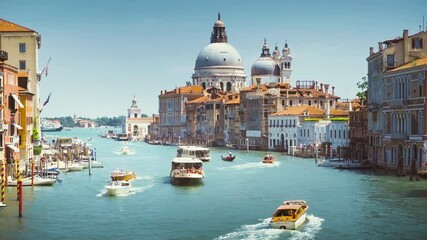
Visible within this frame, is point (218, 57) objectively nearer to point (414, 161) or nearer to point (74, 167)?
point (74, 167)

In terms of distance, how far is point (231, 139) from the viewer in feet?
293

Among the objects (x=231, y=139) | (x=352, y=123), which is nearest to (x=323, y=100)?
(x=231, y=139)

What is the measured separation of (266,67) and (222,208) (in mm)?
77145

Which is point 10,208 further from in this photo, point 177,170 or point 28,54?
point 28,54

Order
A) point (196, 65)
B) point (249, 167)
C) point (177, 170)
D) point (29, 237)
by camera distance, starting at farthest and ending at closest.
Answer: point (196, 65)
point (249, 167)
point (177, 170)
point (29, 237)

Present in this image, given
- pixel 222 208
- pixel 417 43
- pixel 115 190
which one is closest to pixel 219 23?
pixel 417 43

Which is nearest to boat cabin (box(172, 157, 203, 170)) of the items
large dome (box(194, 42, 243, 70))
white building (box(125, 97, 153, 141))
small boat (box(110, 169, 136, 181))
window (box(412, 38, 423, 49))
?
small boat (box(110, 169, 136, 181))

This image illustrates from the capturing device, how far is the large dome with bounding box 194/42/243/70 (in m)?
118

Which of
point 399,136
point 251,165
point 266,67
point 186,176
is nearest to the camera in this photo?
point 186,176

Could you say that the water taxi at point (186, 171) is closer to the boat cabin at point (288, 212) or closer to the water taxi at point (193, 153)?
the boat cabin at point (288, 212)

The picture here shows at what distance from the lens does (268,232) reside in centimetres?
2344

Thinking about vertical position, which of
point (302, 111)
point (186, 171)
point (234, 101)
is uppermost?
point (234, 101)

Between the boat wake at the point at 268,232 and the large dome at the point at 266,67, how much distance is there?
80.3 m

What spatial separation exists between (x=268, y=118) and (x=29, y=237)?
5580 centimetres
